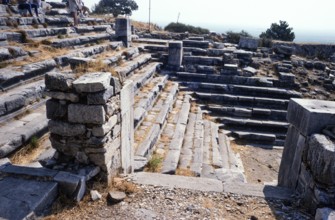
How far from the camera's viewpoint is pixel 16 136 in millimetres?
4715

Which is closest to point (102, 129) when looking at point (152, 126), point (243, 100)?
point (152, 126)

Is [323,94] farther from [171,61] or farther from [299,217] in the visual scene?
[299,217]

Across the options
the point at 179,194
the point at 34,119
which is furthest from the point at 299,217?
the point at 34,119

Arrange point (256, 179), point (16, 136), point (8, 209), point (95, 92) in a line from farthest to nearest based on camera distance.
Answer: point (256, 179), point (16, 136), point (95, 92), point (8, 209)

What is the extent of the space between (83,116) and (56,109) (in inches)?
16.2

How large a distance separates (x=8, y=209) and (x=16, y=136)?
1.96 m

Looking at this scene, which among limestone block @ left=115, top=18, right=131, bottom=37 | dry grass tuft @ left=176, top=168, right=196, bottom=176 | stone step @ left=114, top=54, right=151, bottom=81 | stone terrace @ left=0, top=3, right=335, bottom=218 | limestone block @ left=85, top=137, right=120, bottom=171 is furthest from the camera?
limestone block @ left=115, top=18, right=131, bottom=37

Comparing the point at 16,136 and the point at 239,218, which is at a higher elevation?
the point at 16,136

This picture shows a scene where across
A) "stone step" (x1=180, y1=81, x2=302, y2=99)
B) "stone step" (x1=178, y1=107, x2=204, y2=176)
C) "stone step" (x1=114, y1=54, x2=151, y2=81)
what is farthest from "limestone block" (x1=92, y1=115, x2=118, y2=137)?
"stone step" (x1=180, y1=81, x2=302, y2=99)

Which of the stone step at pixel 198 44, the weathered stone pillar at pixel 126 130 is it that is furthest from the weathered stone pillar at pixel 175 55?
the weathered stone pillar at pixel 126 130

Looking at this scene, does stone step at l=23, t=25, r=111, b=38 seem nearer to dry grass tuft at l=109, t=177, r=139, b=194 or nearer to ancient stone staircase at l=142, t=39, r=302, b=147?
ancient stone staircase at l=142, t=39, r=302, b=147

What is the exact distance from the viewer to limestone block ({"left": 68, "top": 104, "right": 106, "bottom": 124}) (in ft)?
12.0

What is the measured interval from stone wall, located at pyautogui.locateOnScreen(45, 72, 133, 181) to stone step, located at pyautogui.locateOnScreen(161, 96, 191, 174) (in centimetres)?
182

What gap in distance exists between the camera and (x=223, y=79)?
1153cm
